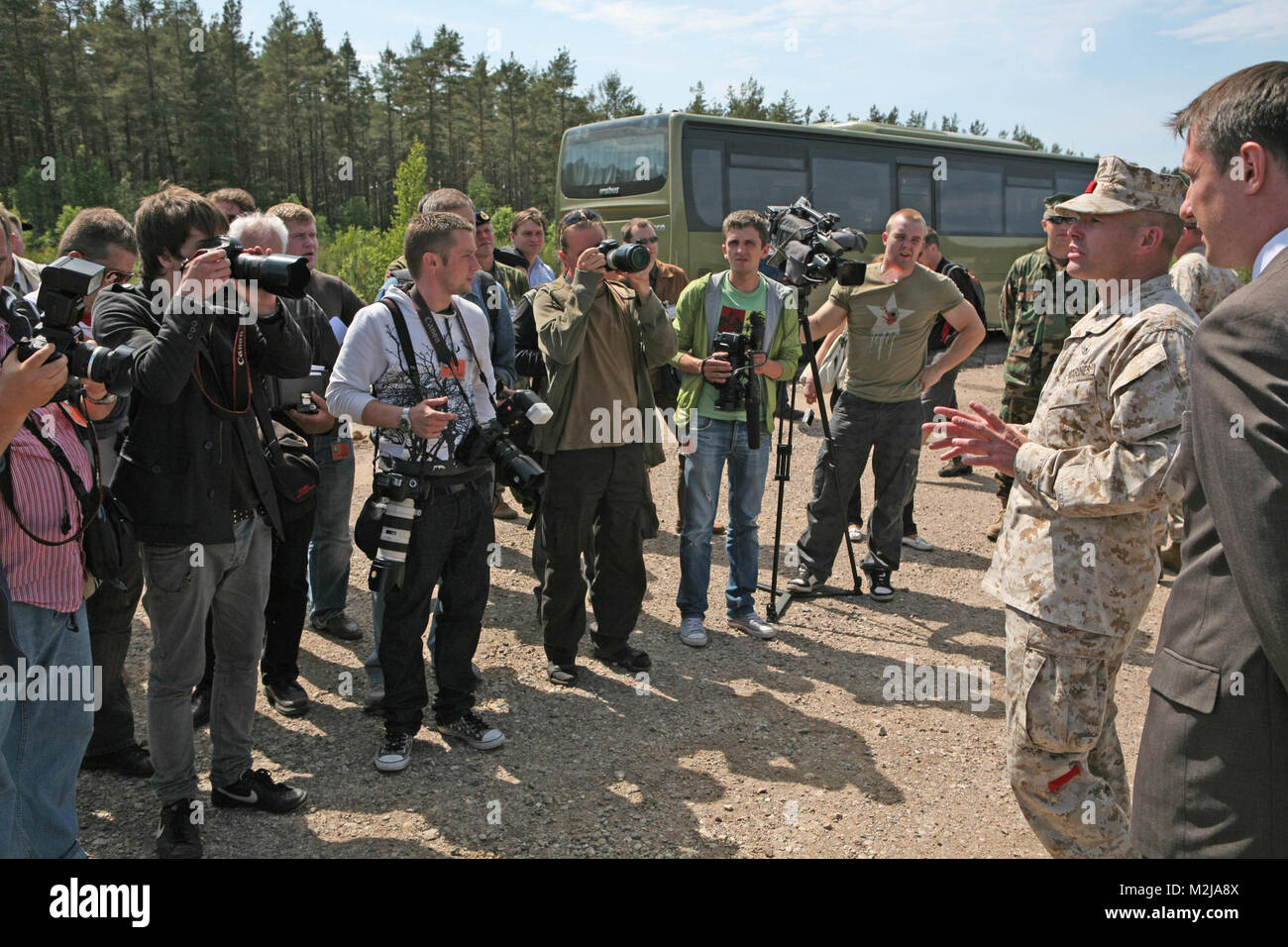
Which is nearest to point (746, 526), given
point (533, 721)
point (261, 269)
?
point (533, 721)

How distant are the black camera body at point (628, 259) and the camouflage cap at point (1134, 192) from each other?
1.85 meters

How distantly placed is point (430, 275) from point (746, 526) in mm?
2240

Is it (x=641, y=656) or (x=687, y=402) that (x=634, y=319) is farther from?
(x=641, y=656)

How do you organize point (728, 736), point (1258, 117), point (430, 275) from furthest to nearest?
point (728, 736) → point (430, 275) → point (1258, 117)

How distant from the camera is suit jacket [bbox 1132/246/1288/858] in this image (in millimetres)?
1276

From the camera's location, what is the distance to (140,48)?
40938 millimetres

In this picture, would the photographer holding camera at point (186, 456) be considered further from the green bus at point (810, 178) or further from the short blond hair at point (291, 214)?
the green bus at point (810, 178)

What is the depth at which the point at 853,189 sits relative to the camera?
14422 millimetres

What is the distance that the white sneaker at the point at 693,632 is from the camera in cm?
472

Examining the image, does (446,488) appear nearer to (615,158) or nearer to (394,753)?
(394,753)

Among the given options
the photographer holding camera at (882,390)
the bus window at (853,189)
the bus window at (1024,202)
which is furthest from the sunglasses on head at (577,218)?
the bus window at (1024,202)

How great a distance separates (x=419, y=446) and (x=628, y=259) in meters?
1.18

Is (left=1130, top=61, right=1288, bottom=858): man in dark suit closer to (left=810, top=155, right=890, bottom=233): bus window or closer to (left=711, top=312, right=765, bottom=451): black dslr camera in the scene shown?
(left=711, top=312, right=765, bottom=451): black dslr camera

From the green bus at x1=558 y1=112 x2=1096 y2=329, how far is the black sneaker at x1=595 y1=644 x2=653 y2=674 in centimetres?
917
